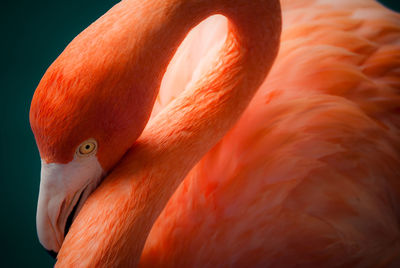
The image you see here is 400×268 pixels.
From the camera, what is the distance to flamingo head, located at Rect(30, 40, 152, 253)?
2.44 ft

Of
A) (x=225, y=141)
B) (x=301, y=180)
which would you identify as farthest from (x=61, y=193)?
(x=301, y=180)

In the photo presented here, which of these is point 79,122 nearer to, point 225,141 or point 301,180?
point 225,141

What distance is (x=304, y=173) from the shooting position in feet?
3.46

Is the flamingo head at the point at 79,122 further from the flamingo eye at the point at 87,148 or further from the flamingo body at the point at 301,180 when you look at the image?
the flamingo body at the point at 301,180

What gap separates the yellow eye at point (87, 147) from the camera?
31.0 inches

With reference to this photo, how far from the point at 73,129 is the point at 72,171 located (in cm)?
12

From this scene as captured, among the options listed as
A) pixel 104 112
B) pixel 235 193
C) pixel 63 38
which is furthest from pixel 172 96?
pixel 63 38

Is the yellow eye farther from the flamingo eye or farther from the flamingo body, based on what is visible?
the flamingo body

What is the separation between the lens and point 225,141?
1.13 meters

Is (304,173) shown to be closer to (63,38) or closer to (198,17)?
(198,17)

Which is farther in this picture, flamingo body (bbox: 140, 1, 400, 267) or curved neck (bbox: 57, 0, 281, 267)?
flamingo body (bbox: 140, 1, 400, 267)

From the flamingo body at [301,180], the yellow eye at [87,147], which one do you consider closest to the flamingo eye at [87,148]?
the yellow eye at [87,147]

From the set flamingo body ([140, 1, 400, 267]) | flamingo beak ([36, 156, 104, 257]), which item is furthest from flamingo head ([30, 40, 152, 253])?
flamingo body ([140, 1, 400, 267])

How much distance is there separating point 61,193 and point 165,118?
12.4 inches
